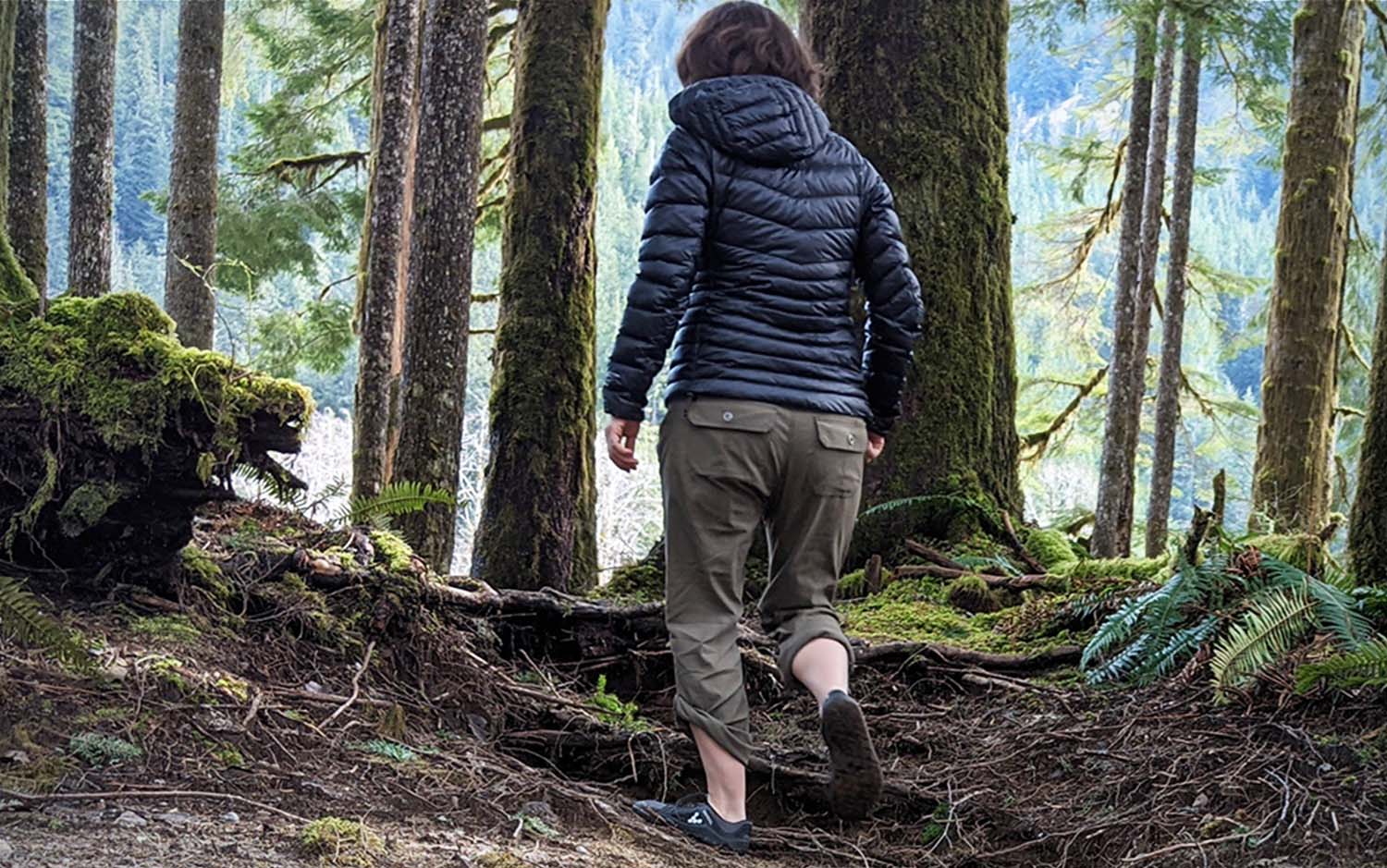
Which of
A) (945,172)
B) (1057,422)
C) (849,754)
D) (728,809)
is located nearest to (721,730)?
(728,809)

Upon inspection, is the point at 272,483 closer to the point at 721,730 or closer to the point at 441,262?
the point at 721,730

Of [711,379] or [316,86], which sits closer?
[711,379]

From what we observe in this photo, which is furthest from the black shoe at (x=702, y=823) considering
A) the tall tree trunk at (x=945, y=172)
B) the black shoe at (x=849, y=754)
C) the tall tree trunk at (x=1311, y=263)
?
the tall tree trunk at (x=1311, y=263)

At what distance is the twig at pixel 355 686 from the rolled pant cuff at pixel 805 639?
1.25 meters

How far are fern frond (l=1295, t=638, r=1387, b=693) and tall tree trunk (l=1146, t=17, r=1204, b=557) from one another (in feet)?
29.8

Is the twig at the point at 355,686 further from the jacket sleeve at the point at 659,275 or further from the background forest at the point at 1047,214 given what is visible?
the background forest at the point at 1047,214

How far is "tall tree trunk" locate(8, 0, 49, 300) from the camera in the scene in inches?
199

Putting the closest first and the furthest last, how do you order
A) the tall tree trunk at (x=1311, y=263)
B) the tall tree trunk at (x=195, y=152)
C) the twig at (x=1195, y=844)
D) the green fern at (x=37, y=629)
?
the green fern at (x=37, y=629) → the twig at (x=1195, y=844) → the tall tree trunk at (x=195, y=152) → the tall tree trunk at (x=1311, y=263)

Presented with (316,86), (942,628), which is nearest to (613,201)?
(316,86)

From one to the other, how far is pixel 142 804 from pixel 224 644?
3.44 feet

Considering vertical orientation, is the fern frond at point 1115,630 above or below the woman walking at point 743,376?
below

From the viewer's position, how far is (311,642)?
3809mm

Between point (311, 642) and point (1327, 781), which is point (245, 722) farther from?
point (1327, 781)

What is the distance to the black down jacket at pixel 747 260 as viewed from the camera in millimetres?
3428
